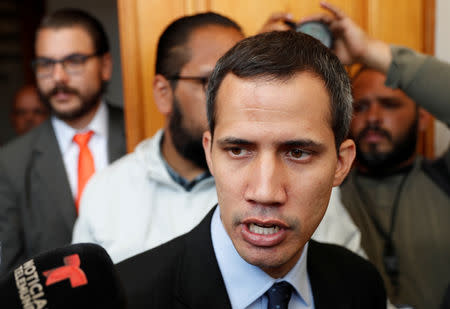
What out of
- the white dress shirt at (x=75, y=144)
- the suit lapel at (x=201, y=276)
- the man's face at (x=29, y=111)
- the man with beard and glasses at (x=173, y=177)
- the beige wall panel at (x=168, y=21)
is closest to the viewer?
the suit lapel at (x=201, y=276)

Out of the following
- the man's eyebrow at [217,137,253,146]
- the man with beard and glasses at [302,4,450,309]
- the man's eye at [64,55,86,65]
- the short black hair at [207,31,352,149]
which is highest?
the short black hair at [207,31,352,149]

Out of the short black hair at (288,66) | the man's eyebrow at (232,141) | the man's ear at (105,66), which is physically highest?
the short black hair at (288,66)

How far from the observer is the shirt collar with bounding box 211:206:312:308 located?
1.09 meters

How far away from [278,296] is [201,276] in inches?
6.4

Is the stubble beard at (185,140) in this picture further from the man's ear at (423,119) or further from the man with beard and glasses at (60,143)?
the man's ear at (423,119)

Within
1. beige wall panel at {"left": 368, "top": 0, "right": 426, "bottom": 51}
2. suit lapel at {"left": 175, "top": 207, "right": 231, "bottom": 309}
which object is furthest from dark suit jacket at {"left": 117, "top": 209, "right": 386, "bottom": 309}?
beige wall panel at {"left": 368, "top": 0, "right": 426, "bottom": 51}

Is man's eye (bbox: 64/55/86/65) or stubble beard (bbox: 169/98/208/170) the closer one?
stubble beard (bbox: 169/98/208/170)

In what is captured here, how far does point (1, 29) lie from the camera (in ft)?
17.9

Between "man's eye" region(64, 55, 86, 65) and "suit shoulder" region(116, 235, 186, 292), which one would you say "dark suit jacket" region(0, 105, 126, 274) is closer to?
"man's eye" region(64, 55, 86, 65)

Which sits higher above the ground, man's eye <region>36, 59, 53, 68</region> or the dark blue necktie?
man's eye <region>36, 59, 53, 68</region>

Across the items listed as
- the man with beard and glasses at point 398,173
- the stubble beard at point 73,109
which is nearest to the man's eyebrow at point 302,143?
the man with beard and glasses at point 398,173

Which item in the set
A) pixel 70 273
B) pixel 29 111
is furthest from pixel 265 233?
pixel 29 111

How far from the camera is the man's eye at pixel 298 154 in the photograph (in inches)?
39.8

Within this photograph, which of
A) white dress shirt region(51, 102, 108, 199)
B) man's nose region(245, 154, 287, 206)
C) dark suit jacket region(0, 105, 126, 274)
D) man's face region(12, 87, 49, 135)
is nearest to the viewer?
man's nose region(245, 154, 287, 206)
